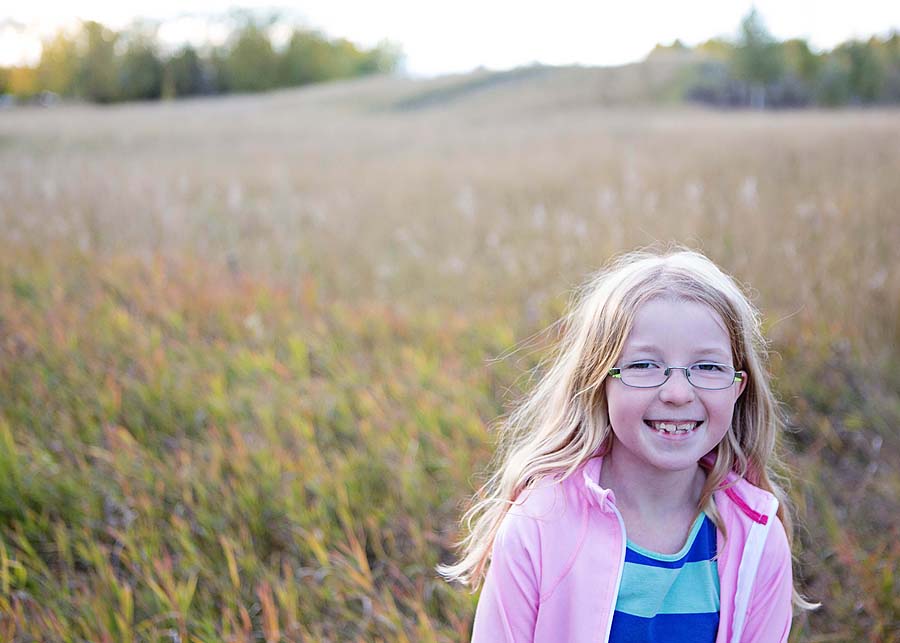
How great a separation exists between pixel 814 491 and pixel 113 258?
14.3 feet

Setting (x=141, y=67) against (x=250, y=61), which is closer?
(x=141, y=67)

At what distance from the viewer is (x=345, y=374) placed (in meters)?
3.69

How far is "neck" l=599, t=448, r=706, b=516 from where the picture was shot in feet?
4.82

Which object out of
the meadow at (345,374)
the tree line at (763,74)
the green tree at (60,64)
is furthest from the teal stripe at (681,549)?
the green tree at (60,64)

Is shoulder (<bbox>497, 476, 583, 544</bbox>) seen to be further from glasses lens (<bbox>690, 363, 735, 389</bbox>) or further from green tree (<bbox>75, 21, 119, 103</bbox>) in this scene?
green tree (<bbox>75, 21, 119, 103</bbox>)

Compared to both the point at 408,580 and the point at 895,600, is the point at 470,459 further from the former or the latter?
the point at 895,600

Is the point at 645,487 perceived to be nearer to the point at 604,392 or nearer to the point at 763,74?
the point at 604,392

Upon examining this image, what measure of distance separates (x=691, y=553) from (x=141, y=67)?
53458 mm

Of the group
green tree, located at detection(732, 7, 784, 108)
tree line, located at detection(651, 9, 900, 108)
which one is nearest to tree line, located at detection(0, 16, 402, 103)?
tree line, located at detection(651, 9, 900, 108)

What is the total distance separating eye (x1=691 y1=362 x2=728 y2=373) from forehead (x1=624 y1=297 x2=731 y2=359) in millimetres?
20

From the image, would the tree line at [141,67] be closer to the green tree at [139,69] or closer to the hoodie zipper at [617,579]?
the green tree at [139,69]

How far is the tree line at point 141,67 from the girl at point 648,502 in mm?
48674

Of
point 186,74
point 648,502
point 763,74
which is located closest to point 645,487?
point 648,502

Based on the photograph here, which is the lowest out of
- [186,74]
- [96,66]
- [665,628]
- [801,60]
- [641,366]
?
[665,628]
